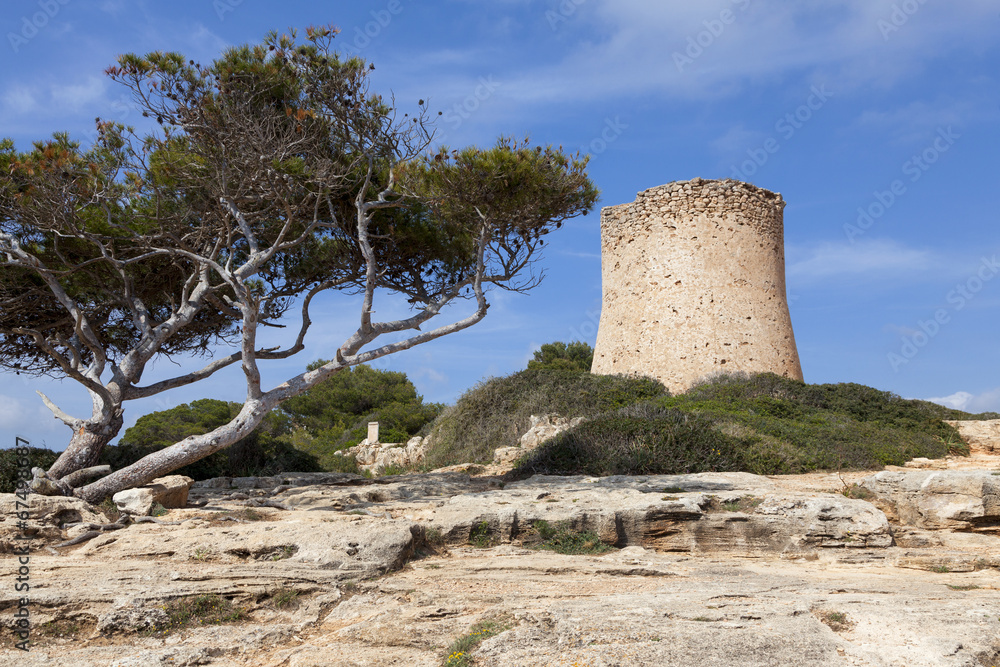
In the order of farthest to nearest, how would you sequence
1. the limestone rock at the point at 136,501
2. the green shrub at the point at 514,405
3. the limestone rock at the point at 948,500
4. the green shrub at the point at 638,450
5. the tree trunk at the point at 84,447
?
the green shrub at the point at 514,405 → the green shrub at the point at 638,450 → the tree trunk at the point at 84,447 → the limestone rock at the point at 136,501 → the limestone rock at the point at 948,500

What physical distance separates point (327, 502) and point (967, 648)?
641cm

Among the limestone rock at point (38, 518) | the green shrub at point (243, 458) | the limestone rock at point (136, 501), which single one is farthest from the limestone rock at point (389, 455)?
the limestone rock at point (38, 518)

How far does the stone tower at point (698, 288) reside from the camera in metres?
16.7

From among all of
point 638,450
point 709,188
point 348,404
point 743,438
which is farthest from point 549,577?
point 348,404

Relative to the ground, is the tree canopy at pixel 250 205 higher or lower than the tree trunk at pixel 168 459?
higher

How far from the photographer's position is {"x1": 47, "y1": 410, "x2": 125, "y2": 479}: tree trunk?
9117 mm

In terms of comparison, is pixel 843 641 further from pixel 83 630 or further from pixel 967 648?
pixel 83 630

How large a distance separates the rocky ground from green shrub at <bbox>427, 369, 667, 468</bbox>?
5.29 meters

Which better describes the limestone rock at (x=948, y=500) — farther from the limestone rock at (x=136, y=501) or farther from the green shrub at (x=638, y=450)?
the limestone rock at (x=136, y=501)

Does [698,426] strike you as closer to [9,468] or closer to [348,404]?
[9,468]

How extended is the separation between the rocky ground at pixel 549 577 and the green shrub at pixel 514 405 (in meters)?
5.29

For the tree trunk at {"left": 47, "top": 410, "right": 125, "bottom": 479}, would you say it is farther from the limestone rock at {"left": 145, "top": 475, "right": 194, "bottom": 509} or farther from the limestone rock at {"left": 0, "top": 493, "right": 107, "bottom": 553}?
the limestone rock at {"left": 0, "top": 493, "right": 107, "bottom": 553}

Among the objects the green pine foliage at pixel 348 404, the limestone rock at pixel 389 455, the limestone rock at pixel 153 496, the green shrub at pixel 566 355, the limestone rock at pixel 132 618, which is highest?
the green shrub at pixel 566 355

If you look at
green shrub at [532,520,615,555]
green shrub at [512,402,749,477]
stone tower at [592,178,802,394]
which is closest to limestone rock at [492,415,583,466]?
green shrub at [512,402,749,477]
